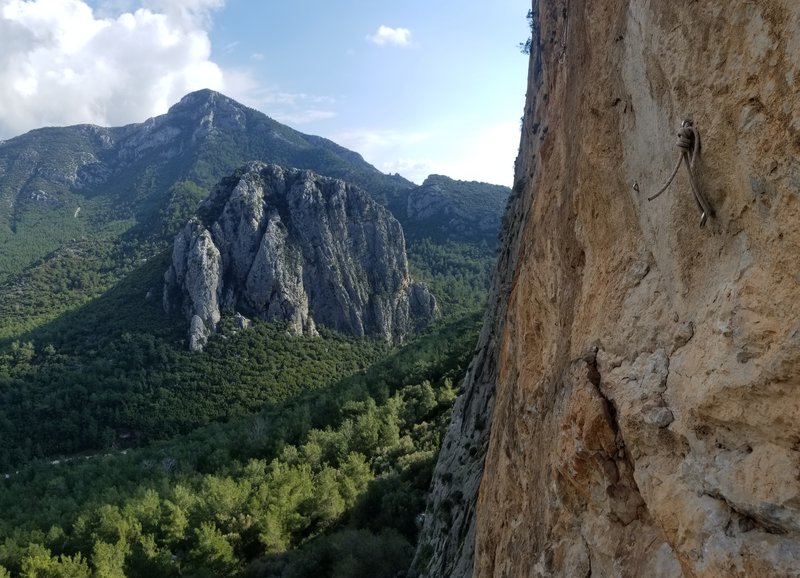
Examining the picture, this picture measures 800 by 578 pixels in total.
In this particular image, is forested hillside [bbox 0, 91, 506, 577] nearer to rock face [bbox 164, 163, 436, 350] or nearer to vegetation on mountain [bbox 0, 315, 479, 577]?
vegetation on mountain [bbox 0, 315, 479, 577]

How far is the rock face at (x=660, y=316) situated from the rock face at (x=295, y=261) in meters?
72.0

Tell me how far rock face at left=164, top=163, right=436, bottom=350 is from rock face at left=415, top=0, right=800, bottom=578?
72015 millimetres

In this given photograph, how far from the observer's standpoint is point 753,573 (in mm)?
3412

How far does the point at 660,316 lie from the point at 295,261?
85236 mm

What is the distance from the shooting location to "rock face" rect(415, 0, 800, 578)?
3.39 m

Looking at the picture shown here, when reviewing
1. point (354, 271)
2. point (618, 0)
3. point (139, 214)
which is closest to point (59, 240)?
point (139, 214)

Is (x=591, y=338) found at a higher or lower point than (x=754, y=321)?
lower

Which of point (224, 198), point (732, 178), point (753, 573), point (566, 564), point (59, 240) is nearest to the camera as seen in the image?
point (753, 573)

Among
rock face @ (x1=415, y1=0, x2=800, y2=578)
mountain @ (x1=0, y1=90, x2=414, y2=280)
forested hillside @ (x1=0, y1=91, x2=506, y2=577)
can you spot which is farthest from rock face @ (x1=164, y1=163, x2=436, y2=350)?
rock face @ (x1=415, y1=0, x2=800, y2=578)

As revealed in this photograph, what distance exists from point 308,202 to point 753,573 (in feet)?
296

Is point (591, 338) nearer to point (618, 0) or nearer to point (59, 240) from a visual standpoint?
point (618, 0)

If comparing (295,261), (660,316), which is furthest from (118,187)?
(660,316)

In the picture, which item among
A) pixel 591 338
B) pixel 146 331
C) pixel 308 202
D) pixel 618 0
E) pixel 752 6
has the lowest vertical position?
pixel 146 331

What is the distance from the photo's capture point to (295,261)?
87562 millimetres
